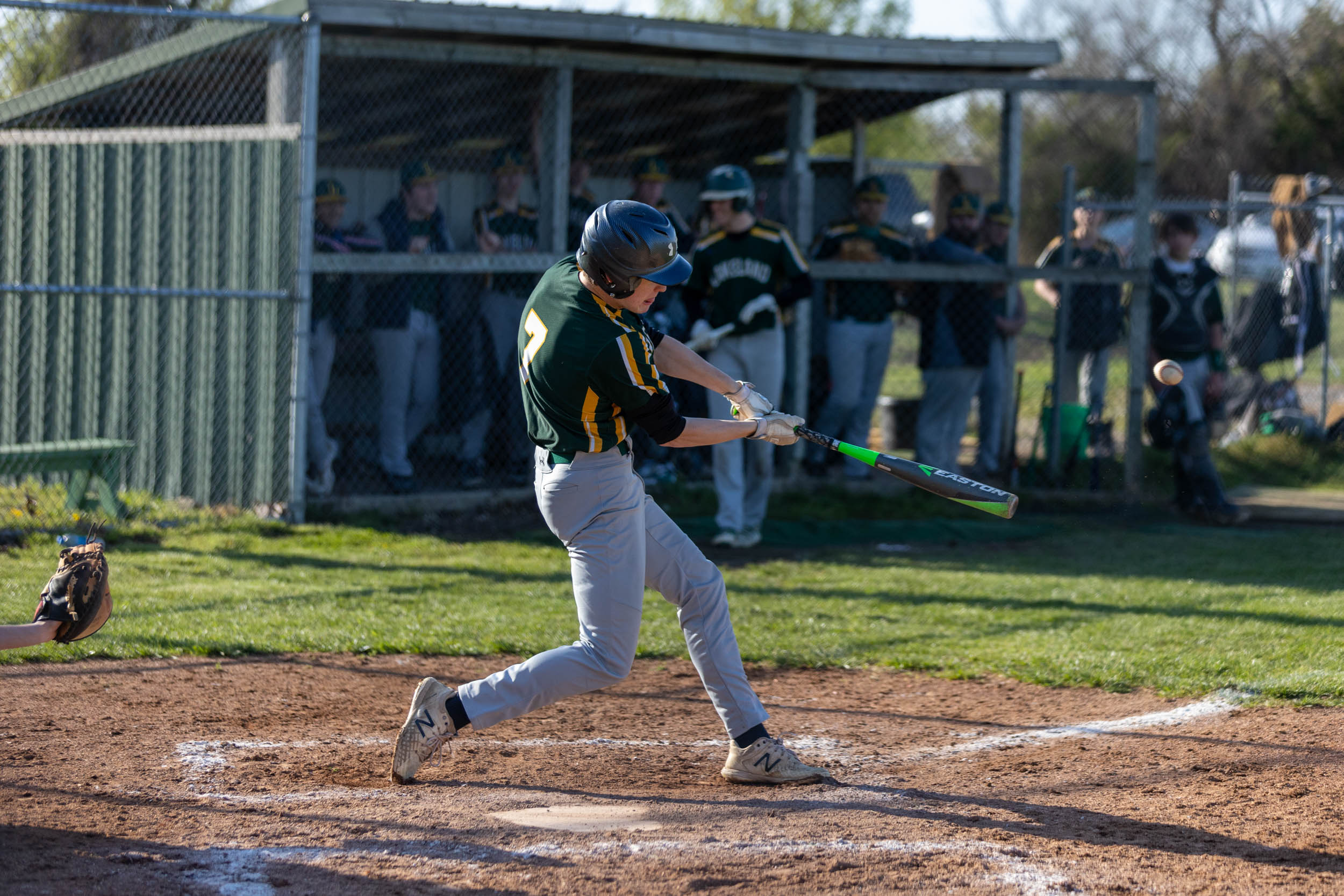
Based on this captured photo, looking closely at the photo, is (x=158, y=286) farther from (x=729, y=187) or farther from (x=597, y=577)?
(x=597, y=577)

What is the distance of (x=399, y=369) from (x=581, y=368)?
569cm

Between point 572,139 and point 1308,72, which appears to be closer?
point 572,139

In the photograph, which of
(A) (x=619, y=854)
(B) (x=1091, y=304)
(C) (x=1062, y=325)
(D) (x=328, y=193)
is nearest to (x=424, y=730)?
(A) (x=619, y=854)

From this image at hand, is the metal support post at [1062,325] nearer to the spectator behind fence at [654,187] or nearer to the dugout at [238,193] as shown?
the dugout at [238,193]

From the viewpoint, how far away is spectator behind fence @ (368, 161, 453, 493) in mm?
9164

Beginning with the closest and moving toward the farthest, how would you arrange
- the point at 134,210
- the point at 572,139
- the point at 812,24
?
the point at 134,210 < the point at 572,139 < the point at 812,24

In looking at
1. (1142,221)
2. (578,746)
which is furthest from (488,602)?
(1142,221)

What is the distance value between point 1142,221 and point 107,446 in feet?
23.8

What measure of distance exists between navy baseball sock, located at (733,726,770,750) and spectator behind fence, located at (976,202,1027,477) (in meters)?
6.60

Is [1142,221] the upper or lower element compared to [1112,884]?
upper

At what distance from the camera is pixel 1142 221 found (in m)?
9.87

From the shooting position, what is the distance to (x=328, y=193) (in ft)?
29.6

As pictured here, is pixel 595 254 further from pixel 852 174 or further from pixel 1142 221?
pixel 852 174

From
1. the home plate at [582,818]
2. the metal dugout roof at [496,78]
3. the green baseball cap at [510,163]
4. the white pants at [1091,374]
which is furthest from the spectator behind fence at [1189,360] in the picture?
A: the home plate at [582,818]
